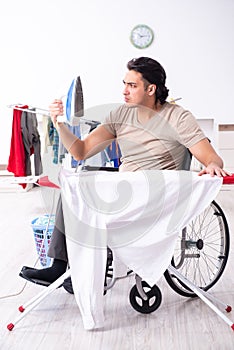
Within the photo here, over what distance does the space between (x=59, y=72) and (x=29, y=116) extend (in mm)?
1866

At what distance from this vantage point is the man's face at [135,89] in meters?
2.37

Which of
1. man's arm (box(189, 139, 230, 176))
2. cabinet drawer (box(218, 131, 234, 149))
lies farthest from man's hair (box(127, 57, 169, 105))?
cabinet drawer (box(218, 131, 234, 149))

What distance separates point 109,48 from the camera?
6297mm

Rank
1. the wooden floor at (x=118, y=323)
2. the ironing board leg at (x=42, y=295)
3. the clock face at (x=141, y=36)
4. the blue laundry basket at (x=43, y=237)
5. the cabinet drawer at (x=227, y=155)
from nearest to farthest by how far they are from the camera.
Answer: the wooden floor at (x=118, y=323)
the ironing board leg at (x=42, y=295)
the blue laundry basket at (x=43, y=237)
the cabinet drawer at (x=227, y=155)
the clock face at (x=141, y=36)

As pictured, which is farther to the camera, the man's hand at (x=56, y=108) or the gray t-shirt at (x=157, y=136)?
the gray t-shirt at (x=157, y=136)

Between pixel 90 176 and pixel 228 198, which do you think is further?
pixel 228 198

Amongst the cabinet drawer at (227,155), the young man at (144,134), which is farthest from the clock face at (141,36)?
the young man at (144,134)

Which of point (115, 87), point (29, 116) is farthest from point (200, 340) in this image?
point (115, 87)

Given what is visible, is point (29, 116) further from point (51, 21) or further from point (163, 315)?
point (163, 315)

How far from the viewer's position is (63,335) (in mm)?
2096

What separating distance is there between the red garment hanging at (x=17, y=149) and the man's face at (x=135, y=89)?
2.29 m

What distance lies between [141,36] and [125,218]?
14.8 ft

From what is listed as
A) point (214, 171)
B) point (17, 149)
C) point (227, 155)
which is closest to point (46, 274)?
Answer: point (214, 171)

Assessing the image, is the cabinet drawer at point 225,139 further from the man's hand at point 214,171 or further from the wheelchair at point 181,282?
the man's hand at point 214,171
